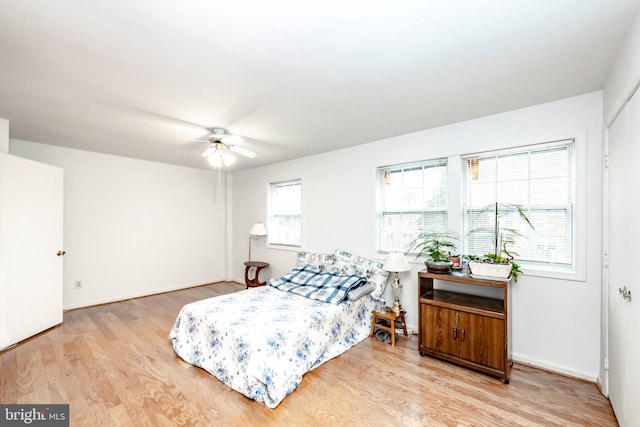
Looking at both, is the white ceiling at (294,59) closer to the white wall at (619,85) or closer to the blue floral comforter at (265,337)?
the white wall at (619,85)

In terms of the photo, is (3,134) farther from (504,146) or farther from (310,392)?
(504,146)

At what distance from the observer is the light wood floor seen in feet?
6.20

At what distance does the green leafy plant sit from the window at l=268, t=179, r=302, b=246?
2.00 metres

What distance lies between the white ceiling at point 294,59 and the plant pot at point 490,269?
1452 millimetres

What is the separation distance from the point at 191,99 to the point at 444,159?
2664 mm

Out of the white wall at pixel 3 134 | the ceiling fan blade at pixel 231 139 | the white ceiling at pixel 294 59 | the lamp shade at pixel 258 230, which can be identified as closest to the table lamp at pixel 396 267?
the white ceiling at pixel 294 59

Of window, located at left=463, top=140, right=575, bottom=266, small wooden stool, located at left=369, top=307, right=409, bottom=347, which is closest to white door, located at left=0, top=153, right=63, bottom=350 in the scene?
small wooden stool, located at left=369, top=307, right=409, bottom=347

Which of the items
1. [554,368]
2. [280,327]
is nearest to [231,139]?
[280,327]

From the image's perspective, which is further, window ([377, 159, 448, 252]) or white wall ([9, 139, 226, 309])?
white wall ([9, 139, 226, 309])

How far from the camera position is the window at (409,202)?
326 cm

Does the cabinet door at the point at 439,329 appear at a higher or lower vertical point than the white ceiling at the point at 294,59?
lower

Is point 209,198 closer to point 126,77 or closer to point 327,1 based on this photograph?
point 126,77

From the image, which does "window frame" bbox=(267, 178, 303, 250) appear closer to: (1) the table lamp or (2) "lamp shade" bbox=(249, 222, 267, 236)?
(2) "lamp shade" bbox=(249, 222, 267, 236)

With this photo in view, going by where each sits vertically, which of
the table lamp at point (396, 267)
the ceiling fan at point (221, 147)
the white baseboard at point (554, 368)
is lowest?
the white baseboard at point (554, 368)
